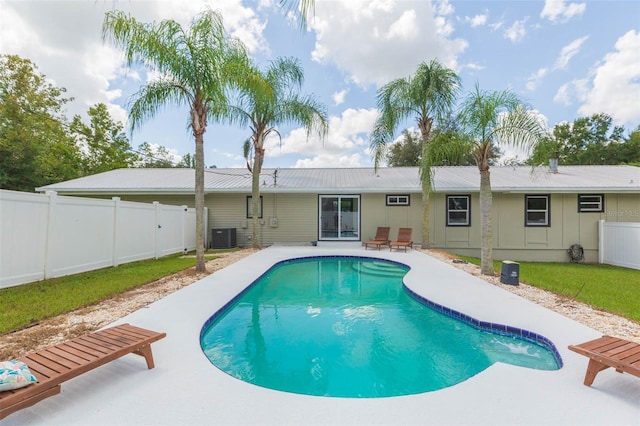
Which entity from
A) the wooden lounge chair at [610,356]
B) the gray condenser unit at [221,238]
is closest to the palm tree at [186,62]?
the gray condenser unit at [221,238]

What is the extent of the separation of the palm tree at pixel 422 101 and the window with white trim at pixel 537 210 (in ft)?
14.7

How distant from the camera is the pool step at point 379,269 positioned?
8445 millimetres

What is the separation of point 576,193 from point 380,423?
562 inches

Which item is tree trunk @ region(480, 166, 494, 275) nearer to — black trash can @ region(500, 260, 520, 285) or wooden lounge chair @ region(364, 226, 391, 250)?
black trash can @ region(500, 260, 520, 285)

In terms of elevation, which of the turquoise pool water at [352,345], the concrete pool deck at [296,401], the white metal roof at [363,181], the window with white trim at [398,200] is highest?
the white metal roof at [363,181]

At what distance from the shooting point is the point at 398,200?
519 inches

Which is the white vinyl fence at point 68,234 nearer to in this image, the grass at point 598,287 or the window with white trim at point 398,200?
the window with white trim at point 398,200

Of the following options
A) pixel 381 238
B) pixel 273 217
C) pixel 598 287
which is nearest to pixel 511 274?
A: pixel 598 287

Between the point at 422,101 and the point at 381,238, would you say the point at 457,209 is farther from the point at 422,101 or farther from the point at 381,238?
the point at 422,101

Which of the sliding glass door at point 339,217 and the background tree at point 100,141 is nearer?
the sliding glass door at point 339,217

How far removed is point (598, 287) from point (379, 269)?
511 cm

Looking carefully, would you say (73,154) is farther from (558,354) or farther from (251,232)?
(558,354)

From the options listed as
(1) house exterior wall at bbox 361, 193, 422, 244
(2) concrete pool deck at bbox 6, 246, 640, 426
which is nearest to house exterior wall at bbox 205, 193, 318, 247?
(1) house exterior wall at bbox 361, 193, 422, 244

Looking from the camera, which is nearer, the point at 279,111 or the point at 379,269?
the point at 379,269
